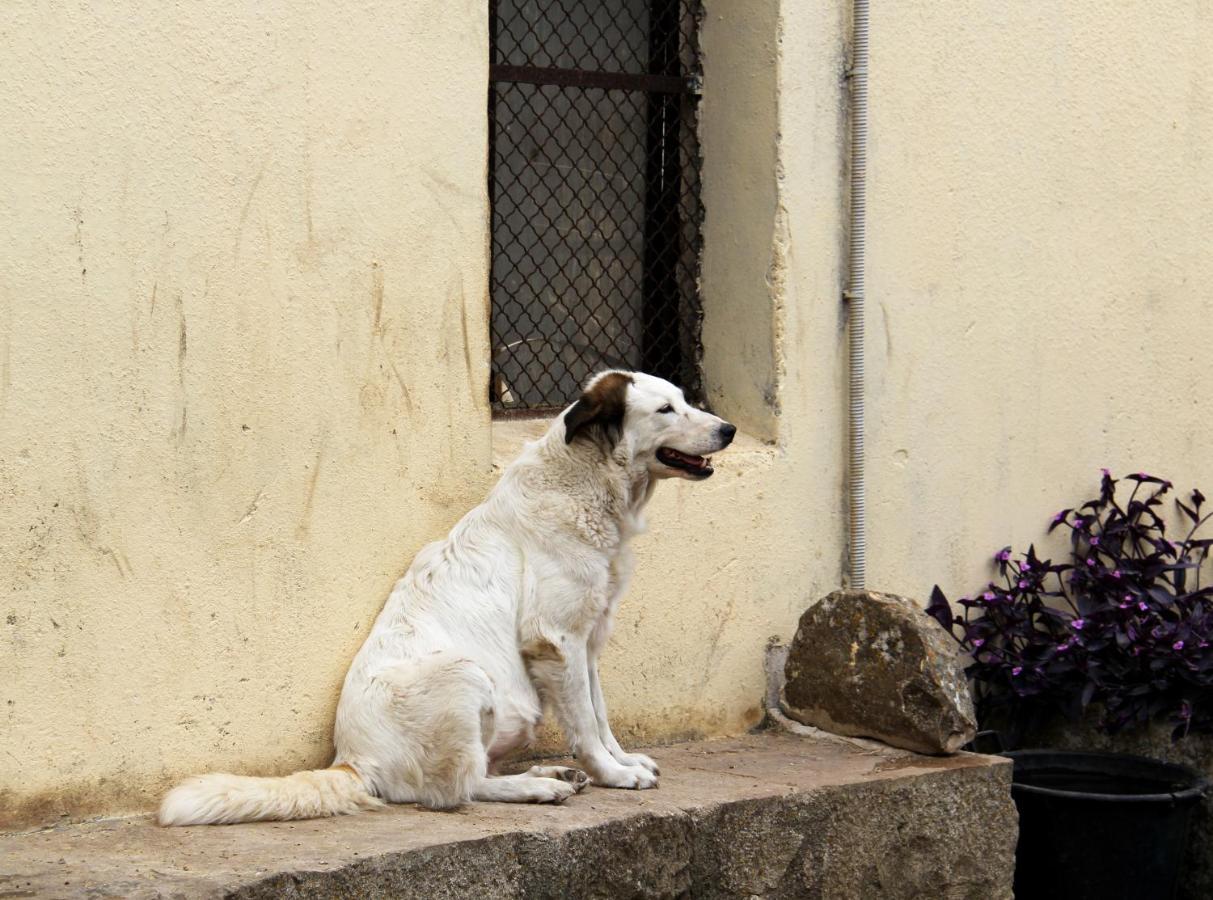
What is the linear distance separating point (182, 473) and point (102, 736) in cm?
81

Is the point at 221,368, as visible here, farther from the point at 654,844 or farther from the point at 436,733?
the point at 654,844

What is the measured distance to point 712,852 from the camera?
487 centimetres

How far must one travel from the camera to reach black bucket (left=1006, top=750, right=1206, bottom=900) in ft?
19.0

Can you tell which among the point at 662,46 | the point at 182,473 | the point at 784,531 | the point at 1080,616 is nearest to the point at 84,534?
the point at 182,473

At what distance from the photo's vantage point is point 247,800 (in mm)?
4367

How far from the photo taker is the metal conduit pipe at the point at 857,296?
20.2 ft

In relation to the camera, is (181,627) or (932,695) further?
(932,695)

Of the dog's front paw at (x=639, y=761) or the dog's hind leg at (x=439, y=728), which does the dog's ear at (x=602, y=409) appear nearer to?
the dog's hind leg at (x=439, y=728)

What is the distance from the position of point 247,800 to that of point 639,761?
1.37m

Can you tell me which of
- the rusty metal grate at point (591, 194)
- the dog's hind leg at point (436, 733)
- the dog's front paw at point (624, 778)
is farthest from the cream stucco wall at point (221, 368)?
the rusty metal grate at point (591, 194)

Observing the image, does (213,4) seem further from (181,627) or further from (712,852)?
(712,852)

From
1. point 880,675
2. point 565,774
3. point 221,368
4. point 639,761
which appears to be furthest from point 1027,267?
point 221,368

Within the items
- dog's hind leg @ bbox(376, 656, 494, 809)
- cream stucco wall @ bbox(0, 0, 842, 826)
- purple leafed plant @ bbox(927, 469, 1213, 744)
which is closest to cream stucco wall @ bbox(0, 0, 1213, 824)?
cream stucco wall @ bbox(0, 0, 842, 826)

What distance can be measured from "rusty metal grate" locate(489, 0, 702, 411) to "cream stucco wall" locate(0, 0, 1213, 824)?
188 mm
